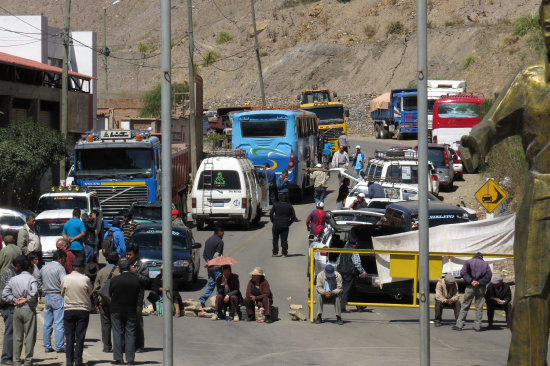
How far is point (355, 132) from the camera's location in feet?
272

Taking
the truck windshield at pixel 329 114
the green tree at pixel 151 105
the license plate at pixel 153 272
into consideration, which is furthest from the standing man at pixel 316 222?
the green tree at pixel 151 105

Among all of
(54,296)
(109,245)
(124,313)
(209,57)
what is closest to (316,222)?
(109,245)

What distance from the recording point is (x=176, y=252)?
2347 centimetres

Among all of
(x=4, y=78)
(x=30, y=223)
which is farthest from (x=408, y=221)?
(x=4, y=78)

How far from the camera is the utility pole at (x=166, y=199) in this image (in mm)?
9945

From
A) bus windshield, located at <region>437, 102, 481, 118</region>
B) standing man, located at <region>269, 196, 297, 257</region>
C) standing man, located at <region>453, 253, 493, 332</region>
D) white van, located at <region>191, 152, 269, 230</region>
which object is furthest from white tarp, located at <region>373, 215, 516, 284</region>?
bus windshield, located at <region>437, 102, 481, 118</region>

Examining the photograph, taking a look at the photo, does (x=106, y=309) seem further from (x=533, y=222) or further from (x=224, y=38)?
(x=224, y=38)

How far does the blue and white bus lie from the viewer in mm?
39469

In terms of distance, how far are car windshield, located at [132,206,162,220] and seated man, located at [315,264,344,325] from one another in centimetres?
1088

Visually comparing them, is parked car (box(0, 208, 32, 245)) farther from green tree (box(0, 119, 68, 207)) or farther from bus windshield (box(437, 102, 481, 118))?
bus windshield (box(437, 102, 481, 118))

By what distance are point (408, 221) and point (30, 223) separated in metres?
8.92

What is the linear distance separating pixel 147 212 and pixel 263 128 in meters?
11.1

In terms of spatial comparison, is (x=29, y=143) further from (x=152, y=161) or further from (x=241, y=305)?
(x=241, y=305)

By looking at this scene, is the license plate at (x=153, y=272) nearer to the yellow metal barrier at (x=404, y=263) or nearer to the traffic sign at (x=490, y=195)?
the yellow metal barrier at (x=404, y=263)
